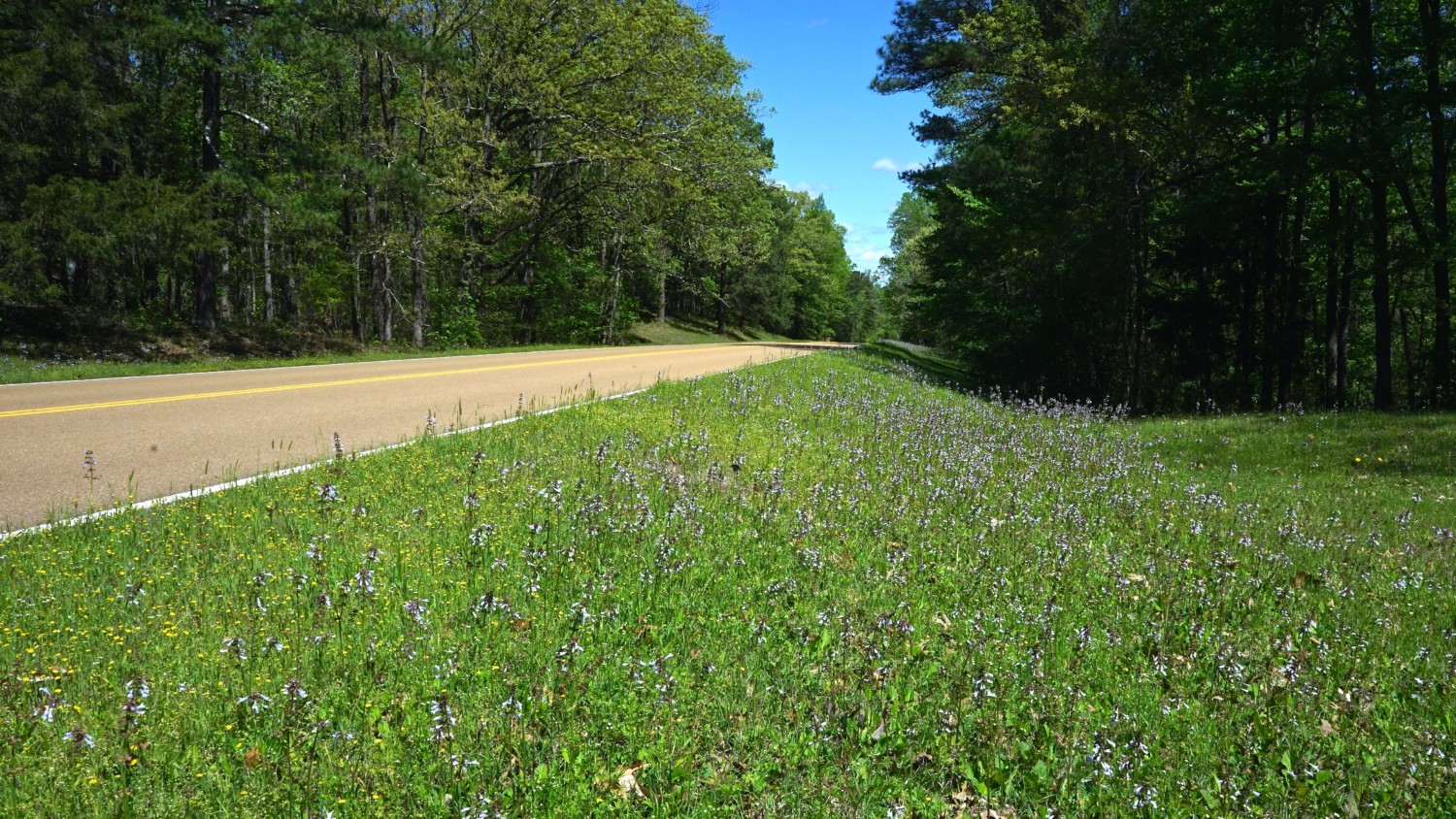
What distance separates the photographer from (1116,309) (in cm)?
2334

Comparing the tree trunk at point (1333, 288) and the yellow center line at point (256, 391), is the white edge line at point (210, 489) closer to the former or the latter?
the yellow center line at point (256, 391)

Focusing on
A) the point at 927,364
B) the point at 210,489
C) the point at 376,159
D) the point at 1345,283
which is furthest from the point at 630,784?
the point at 927,364

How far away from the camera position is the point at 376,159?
78.7 feet

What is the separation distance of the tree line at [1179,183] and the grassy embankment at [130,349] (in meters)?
17.7

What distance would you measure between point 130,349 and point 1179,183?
28.5 metres

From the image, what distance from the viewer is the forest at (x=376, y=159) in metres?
17.9

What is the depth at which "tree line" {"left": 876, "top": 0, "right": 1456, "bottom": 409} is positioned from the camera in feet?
57.5

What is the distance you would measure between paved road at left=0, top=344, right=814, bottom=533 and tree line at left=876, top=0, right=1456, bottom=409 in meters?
15.0

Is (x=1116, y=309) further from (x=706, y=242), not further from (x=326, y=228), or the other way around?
(x=326, y=228)

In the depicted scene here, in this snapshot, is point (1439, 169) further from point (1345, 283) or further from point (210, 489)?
point (210, 489)

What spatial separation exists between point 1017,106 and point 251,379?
68.7ft

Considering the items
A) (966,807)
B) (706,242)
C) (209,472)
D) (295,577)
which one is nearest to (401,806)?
(295,577)

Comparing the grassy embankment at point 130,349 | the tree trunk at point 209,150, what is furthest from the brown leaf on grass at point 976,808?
the tree trunk at point 209,150

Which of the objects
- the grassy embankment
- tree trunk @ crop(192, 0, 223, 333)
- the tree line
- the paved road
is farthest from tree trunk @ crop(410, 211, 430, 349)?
the tree line
